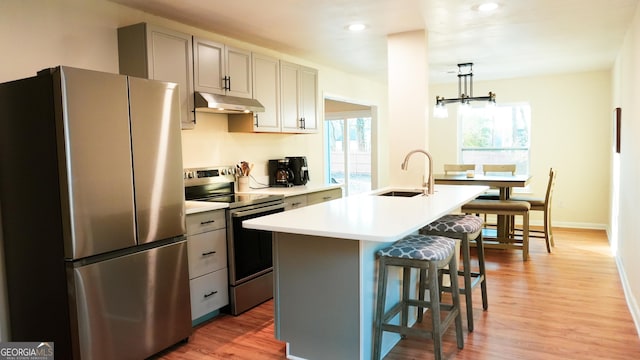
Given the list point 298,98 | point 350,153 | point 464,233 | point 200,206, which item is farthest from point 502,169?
point 200,206

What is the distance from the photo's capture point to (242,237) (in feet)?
11.5

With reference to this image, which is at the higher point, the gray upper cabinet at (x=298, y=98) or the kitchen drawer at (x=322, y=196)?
the gray upper cabinet at (x=298, y=98)

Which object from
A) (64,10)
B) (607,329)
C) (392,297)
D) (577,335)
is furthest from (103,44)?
(607,329)

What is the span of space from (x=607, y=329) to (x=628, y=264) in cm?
96

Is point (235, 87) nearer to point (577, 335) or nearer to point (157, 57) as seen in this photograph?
point (157, 57)

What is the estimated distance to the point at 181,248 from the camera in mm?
2857

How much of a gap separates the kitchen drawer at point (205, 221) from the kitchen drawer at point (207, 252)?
0.04 metres

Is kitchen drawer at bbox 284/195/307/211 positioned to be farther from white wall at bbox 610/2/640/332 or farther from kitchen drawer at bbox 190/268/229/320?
white wall at bbox 610/2/640/332

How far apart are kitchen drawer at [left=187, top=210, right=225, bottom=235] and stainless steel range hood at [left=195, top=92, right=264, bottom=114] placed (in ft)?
2.75

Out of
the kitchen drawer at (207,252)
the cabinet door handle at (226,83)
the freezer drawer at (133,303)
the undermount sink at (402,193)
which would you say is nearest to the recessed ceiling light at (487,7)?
the undermount sink at (402,193)

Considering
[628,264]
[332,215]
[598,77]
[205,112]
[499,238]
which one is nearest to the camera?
[332,215]

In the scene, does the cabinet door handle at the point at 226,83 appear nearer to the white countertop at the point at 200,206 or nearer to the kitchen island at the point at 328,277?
the white countertop at the point at 200,206

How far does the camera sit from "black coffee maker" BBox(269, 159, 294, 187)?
4.83 m

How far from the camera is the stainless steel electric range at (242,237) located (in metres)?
3.44
